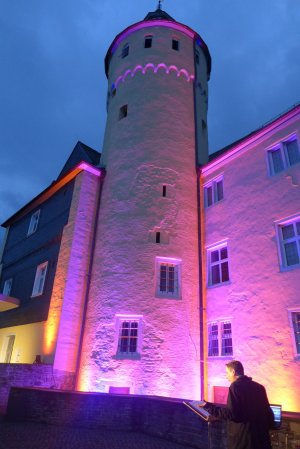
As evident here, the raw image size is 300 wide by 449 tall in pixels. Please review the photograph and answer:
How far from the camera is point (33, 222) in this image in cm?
2230

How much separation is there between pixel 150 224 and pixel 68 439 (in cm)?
958

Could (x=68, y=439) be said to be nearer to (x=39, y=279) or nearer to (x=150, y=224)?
(x=150, y=224)

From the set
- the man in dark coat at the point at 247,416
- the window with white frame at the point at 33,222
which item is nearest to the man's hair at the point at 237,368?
the man in dark coat at the point at 247,416

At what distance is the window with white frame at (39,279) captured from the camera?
17953 millimetres

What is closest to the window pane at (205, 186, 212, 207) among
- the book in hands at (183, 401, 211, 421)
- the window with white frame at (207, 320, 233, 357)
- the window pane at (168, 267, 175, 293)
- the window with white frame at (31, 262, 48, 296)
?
the window pane at (168, 267, 175, 293)

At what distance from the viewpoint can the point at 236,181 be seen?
50.5ft

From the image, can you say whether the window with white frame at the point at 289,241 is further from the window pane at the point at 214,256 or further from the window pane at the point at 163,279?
the window pane at the point at 163,279

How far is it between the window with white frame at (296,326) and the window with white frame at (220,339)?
285 centimetres

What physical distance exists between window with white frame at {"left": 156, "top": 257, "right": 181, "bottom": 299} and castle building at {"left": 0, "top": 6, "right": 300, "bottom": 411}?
63mm

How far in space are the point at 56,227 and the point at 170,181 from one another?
22.0 ft

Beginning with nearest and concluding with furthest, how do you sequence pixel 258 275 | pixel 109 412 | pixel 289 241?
1. pixel 109 412
2. pixel 289 241
3. pixel 258 275

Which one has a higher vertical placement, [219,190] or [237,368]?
[219,190]

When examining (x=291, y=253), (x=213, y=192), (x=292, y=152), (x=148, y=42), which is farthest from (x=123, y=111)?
(x=291, y=253)

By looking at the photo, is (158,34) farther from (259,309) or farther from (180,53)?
(259,309)
